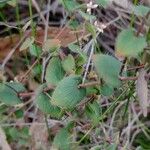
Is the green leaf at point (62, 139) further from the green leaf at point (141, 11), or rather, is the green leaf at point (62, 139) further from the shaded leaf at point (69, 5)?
the green leaf at point (141, 11)

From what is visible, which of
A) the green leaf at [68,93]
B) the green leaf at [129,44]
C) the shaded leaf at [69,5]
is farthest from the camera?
the shaded leaf at [69,5]

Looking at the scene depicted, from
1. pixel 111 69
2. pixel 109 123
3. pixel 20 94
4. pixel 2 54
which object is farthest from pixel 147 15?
pixel 2 54

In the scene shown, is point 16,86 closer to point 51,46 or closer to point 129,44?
point 51,46

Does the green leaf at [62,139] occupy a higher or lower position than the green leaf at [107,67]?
lower

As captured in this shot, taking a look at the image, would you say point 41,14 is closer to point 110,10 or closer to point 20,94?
point 110,10

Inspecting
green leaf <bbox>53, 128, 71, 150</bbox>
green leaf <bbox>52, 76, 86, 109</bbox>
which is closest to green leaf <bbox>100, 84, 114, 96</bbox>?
green leaf <bbox>52, 76, 86, 109</bbox>

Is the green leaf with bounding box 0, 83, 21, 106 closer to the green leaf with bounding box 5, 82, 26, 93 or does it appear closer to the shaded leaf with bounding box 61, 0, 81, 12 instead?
the green leaf with bounding box 5, 82, 26, 93

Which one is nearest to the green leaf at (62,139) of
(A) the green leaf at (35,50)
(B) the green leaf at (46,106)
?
(B) the green leaf at (46,106)
